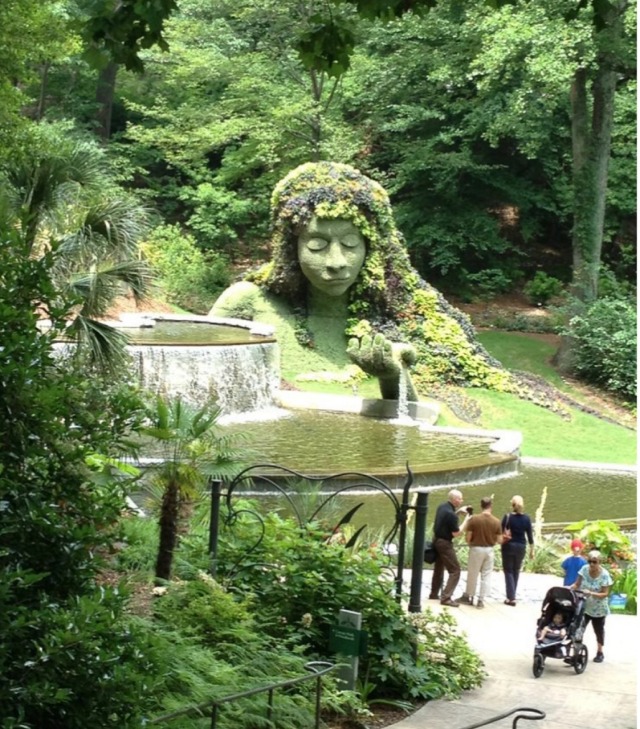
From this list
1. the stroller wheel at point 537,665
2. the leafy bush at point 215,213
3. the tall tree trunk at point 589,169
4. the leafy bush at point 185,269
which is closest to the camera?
the stroller wheel at point 537,665

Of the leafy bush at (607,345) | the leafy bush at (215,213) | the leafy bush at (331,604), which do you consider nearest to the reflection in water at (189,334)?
the leafy bush at (607,345)

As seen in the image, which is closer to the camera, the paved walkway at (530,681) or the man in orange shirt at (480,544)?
the paved walkway at (530,681)

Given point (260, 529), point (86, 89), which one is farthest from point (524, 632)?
point (86, 89)

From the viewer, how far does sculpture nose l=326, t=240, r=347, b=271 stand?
23547 millimetres

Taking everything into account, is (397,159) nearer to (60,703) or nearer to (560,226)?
(560,226)

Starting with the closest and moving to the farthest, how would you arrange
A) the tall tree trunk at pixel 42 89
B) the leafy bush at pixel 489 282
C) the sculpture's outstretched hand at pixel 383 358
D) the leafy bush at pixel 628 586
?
the leafy bush at pixel 628 586, the sculpture's outstretched hand at pixel 383 358, the leafy bush at pixel 489 282, the tall tree trunk at pixel 42 89

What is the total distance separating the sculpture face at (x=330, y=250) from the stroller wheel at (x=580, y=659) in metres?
15.3

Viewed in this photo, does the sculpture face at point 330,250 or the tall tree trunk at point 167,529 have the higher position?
the sculpture face at point 330,250

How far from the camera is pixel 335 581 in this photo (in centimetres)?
794

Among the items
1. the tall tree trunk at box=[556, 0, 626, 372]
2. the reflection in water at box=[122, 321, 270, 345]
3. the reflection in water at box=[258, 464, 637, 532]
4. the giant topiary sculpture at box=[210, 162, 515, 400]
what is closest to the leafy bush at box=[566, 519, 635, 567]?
the reflection in water at box=[258, 464, 637, 532]

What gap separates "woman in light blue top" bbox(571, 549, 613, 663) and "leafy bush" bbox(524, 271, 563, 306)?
2582 cm

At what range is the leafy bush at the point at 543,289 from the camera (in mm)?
34656

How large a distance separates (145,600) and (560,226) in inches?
1260

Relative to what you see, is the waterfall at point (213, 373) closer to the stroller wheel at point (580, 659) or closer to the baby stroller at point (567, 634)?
the baby stroller at point (567, 634)
